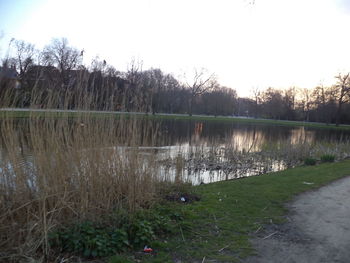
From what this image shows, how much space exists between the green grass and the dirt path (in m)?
0.18

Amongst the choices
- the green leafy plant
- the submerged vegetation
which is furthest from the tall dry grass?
the green leafy plant

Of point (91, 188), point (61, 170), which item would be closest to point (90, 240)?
point (91, 188)

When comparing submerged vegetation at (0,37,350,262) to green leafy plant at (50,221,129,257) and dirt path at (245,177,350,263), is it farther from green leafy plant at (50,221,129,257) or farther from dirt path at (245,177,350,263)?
dirt path at (245,177,350,263)

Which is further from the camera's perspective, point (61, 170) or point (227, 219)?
point (227, 219)

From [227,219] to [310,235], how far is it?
1150 mm

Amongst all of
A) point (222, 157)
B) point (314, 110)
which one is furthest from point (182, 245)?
point (314, 110)

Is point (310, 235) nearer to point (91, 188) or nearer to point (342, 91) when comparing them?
point (91, 188)

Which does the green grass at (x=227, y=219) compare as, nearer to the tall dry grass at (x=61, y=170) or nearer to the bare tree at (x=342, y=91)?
the tall dry grass at (x=61, y=170)

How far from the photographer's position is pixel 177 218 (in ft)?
13.3

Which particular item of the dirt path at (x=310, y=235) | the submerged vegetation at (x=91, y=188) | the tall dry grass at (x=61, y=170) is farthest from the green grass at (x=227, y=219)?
the tall dry grass at (x=61, y=170)

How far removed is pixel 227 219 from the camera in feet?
13.9

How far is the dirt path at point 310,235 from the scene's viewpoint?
3156 millimetres

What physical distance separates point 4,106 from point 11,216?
1528 millimetres

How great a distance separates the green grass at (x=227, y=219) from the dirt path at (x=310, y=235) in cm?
18
